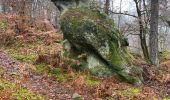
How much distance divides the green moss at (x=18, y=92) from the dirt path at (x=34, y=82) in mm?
352

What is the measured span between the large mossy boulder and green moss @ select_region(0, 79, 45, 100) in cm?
370

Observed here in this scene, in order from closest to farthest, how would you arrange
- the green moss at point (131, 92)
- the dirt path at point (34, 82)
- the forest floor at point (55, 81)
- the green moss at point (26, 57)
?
the forest floor at point (55, 81) → the dirt path at point (34, 82) → the green moss at point (131, 92) → the green moss at point (26, 57)

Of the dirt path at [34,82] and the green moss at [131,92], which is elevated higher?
the dirt path at [34,82]

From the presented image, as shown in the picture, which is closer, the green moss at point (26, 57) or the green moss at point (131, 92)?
the green moss at point (131, 92)

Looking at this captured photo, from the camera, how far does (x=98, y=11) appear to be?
14.1 metres

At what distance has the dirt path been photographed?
10.5m

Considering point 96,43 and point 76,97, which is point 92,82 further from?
point 76,97

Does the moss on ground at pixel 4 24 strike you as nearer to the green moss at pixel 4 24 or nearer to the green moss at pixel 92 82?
the green moss at pixel 4 24

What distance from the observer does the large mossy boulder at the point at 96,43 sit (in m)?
13.1

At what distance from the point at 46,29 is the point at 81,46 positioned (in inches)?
333

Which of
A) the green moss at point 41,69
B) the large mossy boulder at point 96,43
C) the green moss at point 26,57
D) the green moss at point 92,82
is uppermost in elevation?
the large mossy boulder at point 96,43

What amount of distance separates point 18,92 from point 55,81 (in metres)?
2.58

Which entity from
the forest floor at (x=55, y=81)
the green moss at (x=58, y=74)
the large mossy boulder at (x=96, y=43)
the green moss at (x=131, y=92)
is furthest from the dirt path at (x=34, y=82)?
the large mossy boulder at (x=96, y=43)

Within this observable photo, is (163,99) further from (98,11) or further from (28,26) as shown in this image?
(28,26)
